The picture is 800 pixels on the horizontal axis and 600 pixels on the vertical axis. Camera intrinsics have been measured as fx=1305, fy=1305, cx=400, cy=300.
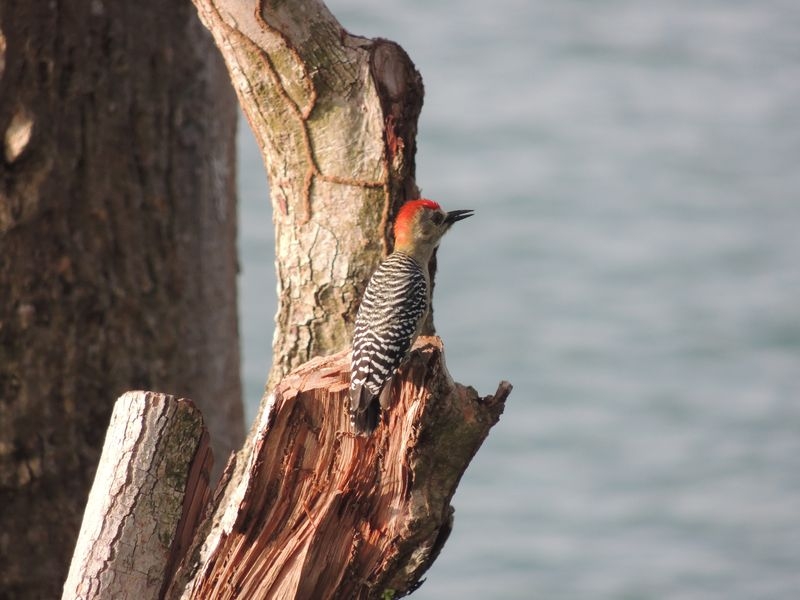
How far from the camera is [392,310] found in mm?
6031

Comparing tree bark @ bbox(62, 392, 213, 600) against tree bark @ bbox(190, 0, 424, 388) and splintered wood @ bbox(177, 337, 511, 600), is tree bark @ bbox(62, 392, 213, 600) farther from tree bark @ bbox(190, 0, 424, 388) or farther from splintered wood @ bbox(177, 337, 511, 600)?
tree bark @ bbox(190, 0, 424, 388)

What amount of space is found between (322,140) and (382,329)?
1020mm

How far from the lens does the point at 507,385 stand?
17.4ft

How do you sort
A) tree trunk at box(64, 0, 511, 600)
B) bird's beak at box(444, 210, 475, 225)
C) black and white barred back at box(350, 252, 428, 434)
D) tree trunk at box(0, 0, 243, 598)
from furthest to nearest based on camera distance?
1. bird's beak at box(444, 210, 475, 225)
2. tree trunk at box(0, 0, 243, 598)
3. black and white barred back at box(350, 252, 428, 434)
4. tree trunk at box(64, 0, 511, 600)

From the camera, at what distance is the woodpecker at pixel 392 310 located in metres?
5.28

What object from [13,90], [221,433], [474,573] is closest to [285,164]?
[13,90]

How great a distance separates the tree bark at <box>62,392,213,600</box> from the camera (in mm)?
4891

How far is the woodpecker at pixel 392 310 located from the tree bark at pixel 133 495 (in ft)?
2.33

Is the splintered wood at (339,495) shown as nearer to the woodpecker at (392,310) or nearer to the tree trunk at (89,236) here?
the woodpecker at (392,310)

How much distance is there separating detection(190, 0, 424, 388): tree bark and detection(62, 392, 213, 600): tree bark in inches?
58.4

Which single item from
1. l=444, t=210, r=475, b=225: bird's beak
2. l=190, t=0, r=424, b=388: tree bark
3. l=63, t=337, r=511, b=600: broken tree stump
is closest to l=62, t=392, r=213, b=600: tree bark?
l=63, t=337, r=511, b=600: broken tree stump

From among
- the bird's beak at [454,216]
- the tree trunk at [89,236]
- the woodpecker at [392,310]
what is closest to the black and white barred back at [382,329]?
the woodpecker at [392,310]

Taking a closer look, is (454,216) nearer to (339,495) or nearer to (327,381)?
(327,381)

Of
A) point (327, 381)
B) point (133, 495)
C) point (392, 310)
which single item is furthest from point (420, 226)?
point (133, 495)
